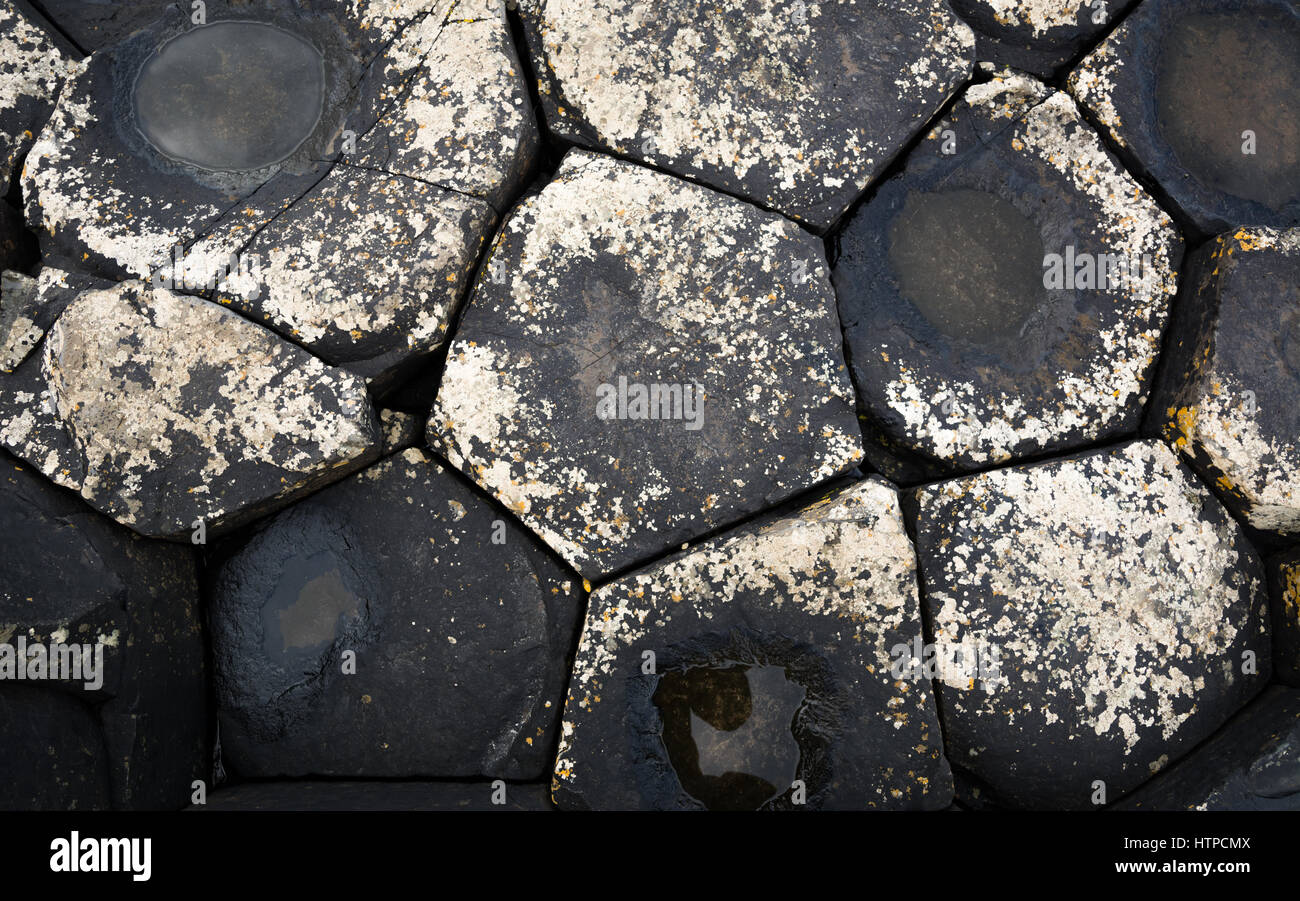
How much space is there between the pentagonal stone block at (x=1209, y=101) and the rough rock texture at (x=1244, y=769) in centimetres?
114

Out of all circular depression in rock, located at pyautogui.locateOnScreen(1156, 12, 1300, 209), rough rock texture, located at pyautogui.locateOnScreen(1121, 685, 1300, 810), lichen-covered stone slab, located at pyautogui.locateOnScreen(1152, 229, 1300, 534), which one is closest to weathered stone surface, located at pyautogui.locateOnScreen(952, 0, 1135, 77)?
circular depression in rock, located at pyautogui.locateOnScreen(1156, 12, 1300, 209)

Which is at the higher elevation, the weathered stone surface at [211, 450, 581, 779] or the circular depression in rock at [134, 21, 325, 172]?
the circular depression in rock at [134, 21, 325, 172]

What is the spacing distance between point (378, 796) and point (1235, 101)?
2628mm

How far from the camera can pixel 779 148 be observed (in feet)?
6.45

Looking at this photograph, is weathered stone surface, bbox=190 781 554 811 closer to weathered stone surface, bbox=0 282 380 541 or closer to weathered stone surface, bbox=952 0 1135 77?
weathered stone surface, bbox=0 282 380 541

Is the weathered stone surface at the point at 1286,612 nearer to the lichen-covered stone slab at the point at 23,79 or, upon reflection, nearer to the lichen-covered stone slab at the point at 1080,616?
the lichen-covered stone slab at the point at 1080,616

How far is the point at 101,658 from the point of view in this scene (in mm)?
1787

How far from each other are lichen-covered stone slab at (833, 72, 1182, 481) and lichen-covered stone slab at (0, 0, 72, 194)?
1.96m

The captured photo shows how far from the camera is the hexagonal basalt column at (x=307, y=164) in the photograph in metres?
1.90

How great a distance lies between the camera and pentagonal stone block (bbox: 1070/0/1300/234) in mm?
2010

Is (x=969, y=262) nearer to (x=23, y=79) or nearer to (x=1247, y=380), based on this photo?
(x=1247, y=380)

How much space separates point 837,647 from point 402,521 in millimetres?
1039

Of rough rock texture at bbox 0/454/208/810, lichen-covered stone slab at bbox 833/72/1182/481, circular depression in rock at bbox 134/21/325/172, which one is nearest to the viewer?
rough rock texture at bbox 0/454/208/810

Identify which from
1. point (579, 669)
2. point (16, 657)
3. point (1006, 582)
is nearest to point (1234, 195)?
point (1006, 582)
